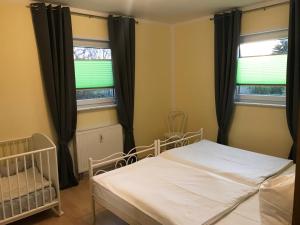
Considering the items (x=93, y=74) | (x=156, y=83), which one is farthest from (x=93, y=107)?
(x=156, y=83)

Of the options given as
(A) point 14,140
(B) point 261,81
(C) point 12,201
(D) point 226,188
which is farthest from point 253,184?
(A) point 14,140

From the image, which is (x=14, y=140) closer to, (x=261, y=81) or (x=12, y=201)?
(x=12, y=201)

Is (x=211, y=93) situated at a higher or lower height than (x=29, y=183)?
higher

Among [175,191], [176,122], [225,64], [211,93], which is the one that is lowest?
[175,191]

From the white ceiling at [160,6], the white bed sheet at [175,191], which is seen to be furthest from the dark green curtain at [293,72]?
the white bed sheet at [175,191]

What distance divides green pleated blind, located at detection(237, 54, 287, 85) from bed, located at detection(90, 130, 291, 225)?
3.94ft

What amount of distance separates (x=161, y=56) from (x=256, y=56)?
1.62m

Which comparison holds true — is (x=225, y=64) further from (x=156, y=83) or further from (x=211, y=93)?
(x=156, y=83)

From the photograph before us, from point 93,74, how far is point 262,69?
2.46 m

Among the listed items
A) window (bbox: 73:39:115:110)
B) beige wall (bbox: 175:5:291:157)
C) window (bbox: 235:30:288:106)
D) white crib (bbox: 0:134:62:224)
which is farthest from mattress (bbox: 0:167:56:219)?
window (bbox: 235:30:288:106)

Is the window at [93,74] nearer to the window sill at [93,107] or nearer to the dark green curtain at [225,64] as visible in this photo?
the window sill at [93,107]

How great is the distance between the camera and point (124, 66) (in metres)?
3.67

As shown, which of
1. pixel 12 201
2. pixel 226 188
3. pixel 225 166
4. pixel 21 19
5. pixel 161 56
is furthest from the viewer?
pixel 161 56

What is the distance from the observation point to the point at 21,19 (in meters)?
2.81
